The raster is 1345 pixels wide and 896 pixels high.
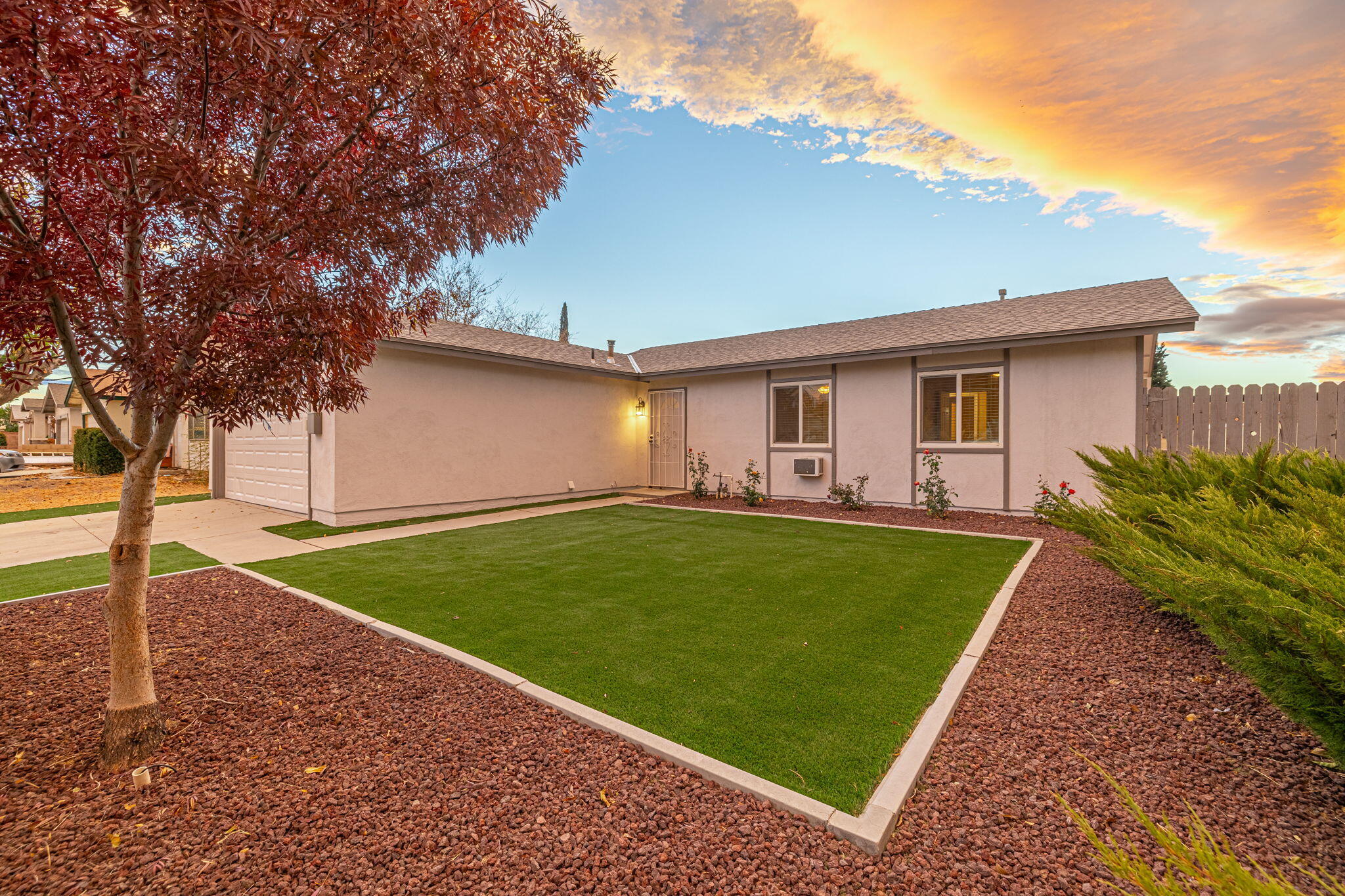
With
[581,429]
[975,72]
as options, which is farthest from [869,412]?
[581,429]

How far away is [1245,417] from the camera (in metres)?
7.55

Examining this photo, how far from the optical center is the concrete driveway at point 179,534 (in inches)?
269

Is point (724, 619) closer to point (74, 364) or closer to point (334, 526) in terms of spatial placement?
point (74, 364)

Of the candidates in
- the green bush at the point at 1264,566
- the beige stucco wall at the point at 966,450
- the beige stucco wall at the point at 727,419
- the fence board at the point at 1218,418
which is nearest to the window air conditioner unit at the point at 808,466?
the beige stucco wall at the point at 966,450

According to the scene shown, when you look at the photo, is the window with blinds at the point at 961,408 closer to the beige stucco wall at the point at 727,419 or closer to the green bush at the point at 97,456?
the beige stucco wall at the point at 727,419

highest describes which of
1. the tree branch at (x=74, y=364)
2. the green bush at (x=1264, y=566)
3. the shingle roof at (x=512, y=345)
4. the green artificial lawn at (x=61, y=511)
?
the shingle roof at (x=512, y=345)

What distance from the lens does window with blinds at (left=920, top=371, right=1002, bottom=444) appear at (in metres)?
9.52

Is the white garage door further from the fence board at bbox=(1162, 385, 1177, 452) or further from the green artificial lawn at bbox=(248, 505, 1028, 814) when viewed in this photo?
the fence board at bbox=(1162, 385, 1177, 452)

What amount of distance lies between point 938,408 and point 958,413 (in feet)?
1.13

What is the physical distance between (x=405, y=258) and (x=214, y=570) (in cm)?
525

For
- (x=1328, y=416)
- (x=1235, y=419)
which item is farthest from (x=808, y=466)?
(x=1328, y=416)

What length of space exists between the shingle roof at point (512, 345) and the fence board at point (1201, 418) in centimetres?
1024

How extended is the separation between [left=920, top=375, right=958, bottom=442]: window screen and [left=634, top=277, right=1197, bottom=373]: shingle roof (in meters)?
0.87

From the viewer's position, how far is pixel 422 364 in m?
9.57
